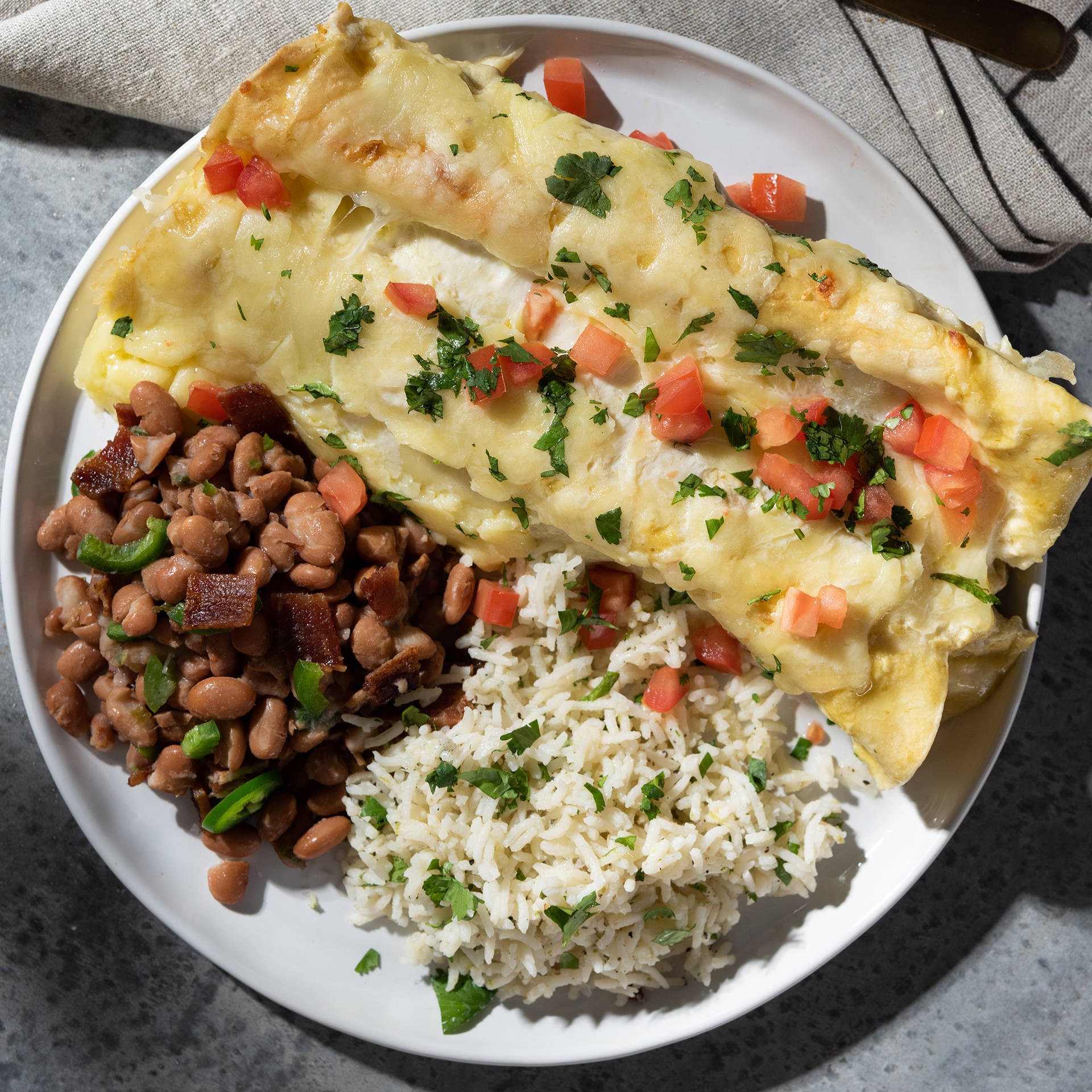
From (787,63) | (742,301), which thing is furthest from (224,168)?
(787,63)

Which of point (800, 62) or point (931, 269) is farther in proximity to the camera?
point (800, 62)

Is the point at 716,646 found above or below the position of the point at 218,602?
above

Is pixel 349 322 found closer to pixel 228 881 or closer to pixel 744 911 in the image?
pixel 228 881

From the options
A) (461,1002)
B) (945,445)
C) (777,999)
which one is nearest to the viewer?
(945,445)

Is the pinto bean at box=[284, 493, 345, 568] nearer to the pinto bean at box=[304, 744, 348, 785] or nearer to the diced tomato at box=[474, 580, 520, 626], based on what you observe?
the diced tomato at box=[474, 580, 520, 626]

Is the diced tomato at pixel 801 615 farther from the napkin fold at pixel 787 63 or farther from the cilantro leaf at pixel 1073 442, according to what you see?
the napkin fold at pixel 787 63

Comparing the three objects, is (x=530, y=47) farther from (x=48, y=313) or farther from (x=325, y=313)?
(x=48, y=313)

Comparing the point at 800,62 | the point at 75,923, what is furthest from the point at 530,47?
the point at 75,923
